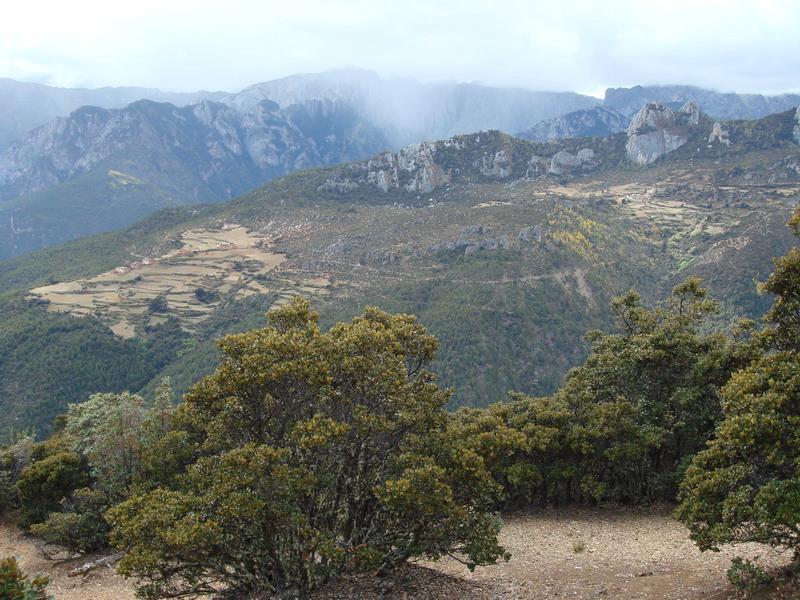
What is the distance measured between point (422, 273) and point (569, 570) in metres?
114

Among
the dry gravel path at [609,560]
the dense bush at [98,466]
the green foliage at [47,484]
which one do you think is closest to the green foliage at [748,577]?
the dry gravel path at [609,560]

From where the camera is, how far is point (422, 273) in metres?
131

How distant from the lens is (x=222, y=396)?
43.7ft

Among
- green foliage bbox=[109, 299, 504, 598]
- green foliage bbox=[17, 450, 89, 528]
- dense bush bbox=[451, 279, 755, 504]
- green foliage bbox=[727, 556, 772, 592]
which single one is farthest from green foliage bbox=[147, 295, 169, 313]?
green foliage bbox=[727, 556, 772, 592]

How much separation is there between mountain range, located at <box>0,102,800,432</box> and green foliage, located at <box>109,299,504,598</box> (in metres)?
80.4

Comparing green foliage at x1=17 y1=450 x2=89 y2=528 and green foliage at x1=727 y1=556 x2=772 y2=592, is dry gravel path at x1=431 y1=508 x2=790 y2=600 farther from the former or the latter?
green foliage at x1=17 y1=450 x2=89 y2=528

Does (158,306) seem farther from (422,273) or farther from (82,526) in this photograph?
(82,526)

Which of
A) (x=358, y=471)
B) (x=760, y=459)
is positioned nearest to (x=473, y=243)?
(x=358, y=471)

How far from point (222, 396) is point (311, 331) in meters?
2.56

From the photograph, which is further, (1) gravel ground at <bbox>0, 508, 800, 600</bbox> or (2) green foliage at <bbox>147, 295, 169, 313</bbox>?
(2) green foliage at <bbox>147, 295, 169, 313</bbox>

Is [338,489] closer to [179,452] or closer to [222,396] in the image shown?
[222,396]

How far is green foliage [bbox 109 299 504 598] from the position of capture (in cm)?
1206

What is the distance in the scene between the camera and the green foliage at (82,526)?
24.9m

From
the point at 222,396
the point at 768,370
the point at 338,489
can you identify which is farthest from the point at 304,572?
the point at 768,370
